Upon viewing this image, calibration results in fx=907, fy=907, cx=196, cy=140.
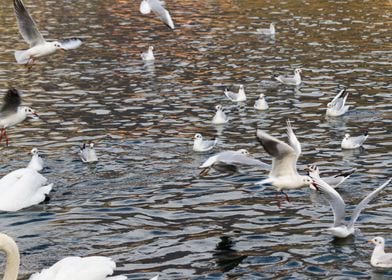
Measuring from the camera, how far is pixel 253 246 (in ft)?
49.3

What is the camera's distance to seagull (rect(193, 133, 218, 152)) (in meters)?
21.0

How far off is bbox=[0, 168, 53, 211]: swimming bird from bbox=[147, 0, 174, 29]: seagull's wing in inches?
215

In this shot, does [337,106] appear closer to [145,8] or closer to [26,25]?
[145,8]

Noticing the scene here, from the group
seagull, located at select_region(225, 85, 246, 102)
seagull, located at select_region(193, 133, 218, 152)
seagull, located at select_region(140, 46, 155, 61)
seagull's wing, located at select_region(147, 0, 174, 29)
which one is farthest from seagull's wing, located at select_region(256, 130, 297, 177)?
seagull, located at select_region(140, 46, 155, 61)

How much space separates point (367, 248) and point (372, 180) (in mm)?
3786

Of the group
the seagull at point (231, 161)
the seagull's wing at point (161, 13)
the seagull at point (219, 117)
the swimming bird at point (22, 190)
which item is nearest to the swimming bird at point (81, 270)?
the seagull at point (231, 161)

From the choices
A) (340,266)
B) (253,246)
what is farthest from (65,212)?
(340,266)

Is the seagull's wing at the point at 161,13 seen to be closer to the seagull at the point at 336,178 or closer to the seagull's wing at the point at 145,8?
the seagull's wing at the point at 145,8

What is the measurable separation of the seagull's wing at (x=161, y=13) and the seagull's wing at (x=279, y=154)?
248 inches

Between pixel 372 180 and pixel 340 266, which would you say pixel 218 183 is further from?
pixel 340 266

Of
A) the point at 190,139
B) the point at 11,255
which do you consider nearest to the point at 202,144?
the point at 190,139

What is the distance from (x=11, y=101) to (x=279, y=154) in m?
7.05

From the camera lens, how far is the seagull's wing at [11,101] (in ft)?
64.0

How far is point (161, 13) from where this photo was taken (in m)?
22.1
